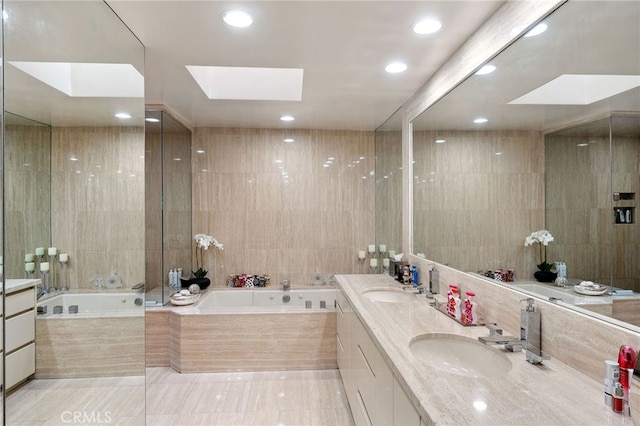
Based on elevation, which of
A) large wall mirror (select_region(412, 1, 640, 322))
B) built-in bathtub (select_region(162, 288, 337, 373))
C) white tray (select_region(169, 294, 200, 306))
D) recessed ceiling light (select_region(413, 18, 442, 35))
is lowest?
built-in bathtub (select_region(162, 288, 337, 373))

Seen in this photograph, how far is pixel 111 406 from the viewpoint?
5.74ft

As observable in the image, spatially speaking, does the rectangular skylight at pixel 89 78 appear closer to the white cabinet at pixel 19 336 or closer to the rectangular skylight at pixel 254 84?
the white cabinet at pixel 19 336

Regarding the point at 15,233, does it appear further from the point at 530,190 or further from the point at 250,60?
the point at 530,190

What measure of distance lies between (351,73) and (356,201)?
2111 millimetres

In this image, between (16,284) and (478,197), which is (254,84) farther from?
(16,284)

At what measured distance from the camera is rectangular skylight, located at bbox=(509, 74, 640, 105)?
1.07 meters

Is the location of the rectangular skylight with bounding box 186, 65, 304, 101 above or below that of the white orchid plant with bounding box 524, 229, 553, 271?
above

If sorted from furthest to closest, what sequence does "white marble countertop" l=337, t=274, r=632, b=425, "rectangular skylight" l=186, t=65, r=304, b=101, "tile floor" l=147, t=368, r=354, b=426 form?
"rectangular skylight" l=186, t=65, r=304, b=101
"tile floor" l=147, t=368, r=354, b=426
"white marble countertop" l=337, t=274, r=632, b=425

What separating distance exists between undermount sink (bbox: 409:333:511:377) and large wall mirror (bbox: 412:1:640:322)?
1.37 feet


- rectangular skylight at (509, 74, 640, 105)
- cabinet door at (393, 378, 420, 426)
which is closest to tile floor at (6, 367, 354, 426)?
cabinet door at (393, 378, 420, 426)

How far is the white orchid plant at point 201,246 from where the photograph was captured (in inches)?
163

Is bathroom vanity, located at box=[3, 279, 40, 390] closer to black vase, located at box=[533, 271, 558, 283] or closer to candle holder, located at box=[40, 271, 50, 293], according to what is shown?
candle holder, located at box=[40, 271, 50, 293]

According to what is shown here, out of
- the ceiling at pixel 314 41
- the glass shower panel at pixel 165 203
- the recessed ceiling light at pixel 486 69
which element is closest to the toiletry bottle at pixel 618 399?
the recessed ceiling light at pixel 486 69

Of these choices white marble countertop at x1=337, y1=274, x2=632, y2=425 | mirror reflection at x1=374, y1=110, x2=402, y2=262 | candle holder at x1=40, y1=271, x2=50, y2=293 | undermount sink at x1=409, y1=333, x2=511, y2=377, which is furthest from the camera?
mirror reflection at x1=374, y1=110, x2=402, y2=262
